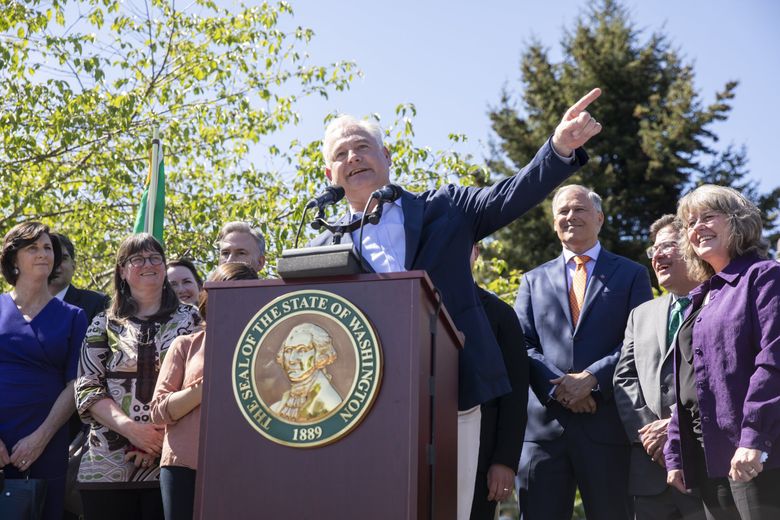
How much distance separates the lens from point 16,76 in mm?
11211

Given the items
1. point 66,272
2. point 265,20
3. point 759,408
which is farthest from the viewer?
point 265,20

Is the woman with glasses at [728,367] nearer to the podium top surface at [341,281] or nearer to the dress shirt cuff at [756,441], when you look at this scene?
the dress shirt cuff at [756,441]

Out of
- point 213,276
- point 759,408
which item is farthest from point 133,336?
point 759,408

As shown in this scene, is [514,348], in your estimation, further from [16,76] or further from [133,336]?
[16,76]

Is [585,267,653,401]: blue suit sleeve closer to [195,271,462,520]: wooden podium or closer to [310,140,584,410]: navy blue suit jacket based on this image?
[310,140,584,410]: navy blue suit jacket

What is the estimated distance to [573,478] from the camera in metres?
4.76

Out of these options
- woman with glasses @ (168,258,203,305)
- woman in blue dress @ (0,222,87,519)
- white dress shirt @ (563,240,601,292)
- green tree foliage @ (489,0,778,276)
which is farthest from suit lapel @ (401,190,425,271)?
green tree foliage @ (489,0,778,276)

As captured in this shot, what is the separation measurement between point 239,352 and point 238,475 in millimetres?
365

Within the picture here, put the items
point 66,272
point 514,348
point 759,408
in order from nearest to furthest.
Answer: point 759,408 < point 514,348 < point 66,272

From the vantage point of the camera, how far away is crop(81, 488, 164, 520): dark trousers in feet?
14.2

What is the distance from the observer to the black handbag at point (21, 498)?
15.0 feet

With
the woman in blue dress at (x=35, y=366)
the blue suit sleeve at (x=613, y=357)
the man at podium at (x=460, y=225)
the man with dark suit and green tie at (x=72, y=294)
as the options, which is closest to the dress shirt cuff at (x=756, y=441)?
the man at podium at (x=460, y=225)

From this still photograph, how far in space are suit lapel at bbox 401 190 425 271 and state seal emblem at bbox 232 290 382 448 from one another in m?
0.82

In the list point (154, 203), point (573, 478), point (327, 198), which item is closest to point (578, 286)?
point (573, 478)
